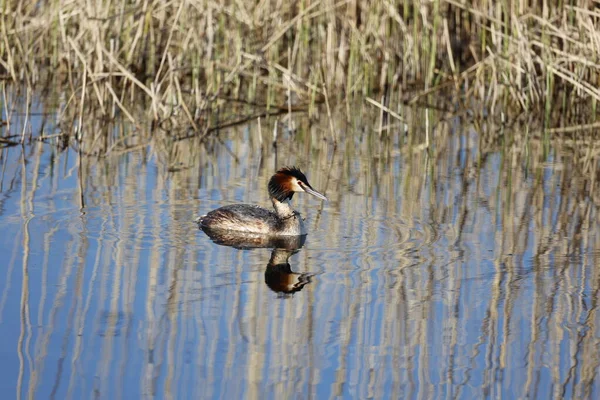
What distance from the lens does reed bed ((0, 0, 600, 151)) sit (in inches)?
430

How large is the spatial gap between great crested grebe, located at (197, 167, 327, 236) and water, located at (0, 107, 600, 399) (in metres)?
0.14

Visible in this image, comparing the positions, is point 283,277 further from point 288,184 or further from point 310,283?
point 288,184

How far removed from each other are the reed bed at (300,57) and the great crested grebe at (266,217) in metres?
2.97

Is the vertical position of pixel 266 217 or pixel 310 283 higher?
pixel 266 217

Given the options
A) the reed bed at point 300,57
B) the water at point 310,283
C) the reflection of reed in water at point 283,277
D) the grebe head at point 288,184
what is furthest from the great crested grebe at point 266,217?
the reed bed at point 300,57

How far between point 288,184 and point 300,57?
482 cm

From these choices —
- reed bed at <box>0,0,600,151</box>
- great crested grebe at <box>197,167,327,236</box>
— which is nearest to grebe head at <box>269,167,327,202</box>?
great crested grebe at <box>197,167,327,236</box>

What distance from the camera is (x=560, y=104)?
1205 cm

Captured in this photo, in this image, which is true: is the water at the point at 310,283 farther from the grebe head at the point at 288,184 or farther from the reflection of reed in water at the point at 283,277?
the grebe head at the point at 288,184

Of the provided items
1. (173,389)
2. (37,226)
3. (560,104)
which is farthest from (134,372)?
(560,104)

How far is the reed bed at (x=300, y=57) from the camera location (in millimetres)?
10914

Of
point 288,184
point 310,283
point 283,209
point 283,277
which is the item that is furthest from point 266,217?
point 310,283

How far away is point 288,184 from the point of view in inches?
293

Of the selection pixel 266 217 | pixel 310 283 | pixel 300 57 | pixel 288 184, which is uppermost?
pixel 300 57
